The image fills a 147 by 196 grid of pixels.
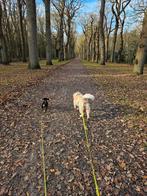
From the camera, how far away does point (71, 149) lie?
3.46m

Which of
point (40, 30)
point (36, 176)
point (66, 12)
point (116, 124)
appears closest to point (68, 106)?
point (116, 124)

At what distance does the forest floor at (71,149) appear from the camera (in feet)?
8.49

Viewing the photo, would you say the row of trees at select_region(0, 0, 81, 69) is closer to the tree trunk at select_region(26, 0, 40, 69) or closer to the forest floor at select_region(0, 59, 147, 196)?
the tree trunk at select_region(26, 0, 40, 69)

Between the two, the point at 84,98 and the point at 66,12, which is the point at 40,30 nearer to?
the point at 66,12

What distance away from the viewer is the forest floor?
2.59 meters

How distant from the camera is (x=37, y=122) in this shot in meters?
4.65

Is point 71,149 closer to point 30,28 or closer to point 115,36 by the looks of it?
point 30,28

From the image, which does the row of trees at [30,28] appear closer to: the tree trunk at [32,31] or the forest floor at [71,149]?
the tree trunk at [32,31]

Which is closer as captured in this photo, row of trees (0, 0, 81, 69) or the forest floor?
the forest floor

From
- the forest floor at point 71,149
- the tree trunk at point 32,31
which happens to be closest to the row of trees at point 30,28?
the tree trunk at point 32,31

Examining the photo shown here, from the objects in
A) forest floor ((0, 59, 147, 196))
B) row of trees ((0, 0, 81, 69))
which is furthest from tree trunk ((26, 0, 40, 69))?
forest floor ((0, 59, 147, 196))

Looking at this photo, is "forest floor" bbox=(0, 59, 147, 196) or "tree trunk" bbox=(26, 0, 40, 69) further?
"tree trunk" bbox=(26, 0, 40, 69)

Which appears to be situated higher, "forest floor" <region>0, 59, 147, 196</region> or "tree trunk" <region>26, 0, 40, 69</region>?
"tree trunk" <region>26, 0, 40, 69</region>

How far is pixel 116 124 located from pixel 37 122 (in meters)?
1.94
